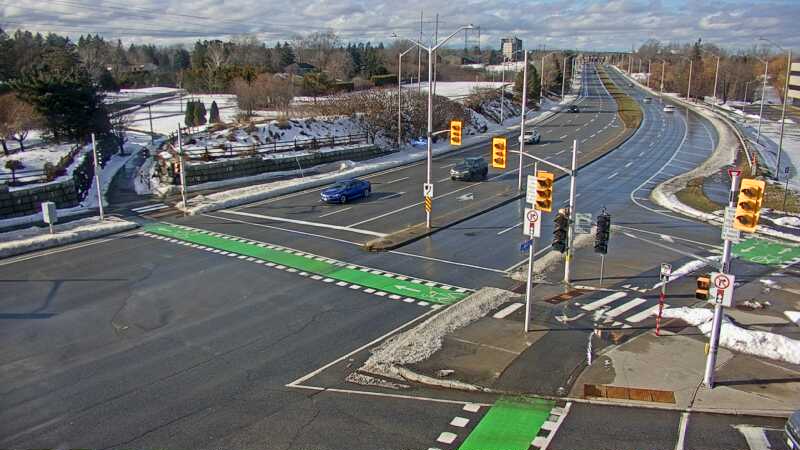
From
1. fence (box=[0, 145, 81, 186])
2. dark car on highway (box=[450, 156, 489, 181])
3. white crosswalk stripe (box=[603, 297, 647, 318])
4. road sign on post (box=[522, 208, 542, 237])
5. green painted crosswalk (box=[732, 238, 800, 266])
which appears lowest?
green painted crosswalk (box=[732, 238, 800, 266])

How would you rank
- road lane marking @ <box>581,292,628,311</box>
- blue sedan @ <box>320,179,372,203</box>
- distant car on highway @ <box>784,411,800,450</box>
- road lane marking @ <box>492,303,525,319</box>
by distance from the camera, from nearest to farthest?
distant car on highway @ <box>784,411,800,450</box> → road lane marking @ <box>492,303,525,319</box> → road lane marking @ <box>581,292,628,311</box> → blue sedan @ <box>320,179,372,203</box>

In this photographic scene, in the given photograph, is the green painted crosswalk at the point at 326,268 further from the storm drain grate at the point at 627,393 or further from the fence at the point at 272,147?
the fence at the point at 272,147

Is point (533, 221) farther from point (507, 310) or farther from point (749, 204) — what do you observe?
point (749, 204)

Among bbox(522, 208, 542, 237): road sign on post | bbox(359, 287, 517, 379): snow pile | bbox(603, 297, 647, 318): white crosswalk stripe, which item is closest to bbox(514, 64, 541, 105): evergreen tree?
bbox(603, 297, 647, 318): white crosswalk stripe

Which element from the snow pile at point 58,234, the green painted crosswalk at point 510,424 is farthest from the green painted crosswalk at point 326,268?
the green painted crosswalk at point 510,424

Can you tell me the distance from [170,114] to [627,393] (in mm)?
77548

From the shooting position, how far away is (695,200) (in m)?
36.9

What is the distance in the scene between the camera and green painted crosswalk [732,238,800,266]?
25.1m

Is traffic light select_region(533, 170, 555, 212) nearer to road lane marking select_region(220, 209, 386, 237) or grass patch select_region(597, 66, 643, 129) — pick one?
road lane marking select_region(220, 209, 386, 237)

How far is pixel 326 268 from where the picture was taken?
23.5 meters

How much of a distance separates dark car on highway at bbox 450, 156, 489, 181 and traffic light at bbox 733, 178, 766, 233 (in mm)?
30694

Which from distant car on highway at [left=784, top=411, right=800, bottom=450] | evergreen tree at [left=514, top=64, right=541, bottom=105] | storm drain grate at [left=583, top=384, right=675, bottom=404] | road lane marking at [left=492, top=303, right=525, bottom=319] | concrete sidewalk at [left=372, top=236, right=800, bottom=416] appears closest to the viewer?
distant car on highway at [left=784, top=411, right=800, bottom=450]

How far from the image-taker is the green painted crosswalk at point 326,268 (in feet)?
68.0

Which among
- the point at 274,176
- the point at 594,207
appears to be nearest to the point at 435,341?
the point at 594,207
